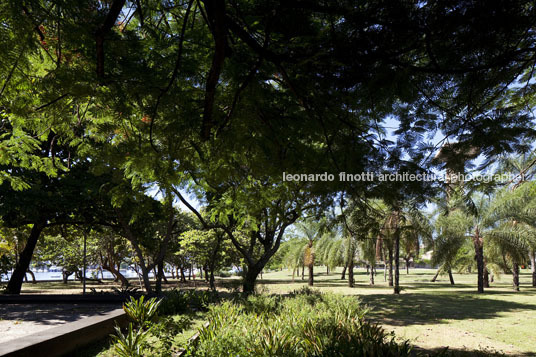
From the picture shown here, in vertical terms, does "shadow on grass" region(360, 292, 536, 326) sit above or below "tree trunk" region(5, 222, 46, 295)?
below

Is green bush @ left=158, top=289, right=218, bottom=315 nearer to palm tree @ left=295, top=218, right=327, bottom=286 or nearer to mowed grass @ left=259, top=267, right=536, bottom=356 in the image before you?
mowed grass @ left=259, top=267, right=536, bottom=356

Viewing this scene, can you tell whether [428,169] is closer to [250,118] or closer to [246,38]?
[250,118]

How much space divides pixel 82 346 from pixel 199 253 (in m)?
23.6

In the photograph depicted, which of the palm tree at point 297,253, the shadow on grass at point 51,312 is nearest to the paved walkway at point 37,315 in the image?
the shadow on grass at point 51,312

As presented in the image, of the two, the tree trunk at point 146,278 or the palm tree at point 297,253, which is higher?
the tree trunk at point 146,278

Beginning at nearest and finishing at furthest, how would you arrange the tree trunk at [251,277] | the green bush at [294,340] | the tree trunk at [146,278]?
the green bush at [294,340] < the tree trunk at [146,278] < the tree trunk at [251,277]

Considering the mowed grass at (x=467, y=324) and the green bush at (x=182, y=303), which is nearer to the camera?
the mowed grass at (x=467, y=324)

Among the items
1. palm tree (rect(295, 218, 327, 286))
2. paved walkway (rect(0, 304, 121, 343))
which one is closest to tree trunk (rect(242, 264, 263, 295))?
paved walkway (rect(0, 304, 121, 343))

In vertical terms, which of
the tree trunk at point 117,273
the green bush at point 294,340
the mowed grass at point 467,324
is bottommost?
the tree trunk at point 117,273

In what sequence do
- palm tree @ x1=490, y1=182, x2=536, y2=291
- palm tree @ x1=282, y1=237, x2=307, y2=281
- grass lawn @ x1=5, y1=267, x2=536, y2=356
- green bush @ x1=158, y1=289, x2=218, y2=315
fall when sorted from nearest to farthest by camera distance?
grass lawn @ x1=5, y1=267, x2=536, y2=356
green bush @ x1=158, y1=289, x2=218, y2=315
palm tree @ x1=490, y1=182, x2=536, y2=291
palm tree @ x1=282, y1=237, x2=307, y2=281

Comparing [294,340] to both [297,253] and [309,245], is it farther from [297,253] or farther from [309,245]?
[297,253]

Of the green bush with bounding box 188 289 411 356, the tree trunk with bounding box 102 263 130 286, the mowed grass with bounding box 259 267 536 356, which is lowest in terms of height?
the tree trunk with bounding box 102 263 130 286

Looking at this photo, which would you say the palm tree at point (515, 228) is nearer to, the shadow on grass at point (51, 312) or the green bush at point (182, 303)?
the green bush at point (182, 303)

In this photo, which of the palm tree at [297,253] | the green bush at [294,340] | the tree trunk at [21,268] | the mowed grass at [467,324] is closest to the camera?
the green bush at [294,340]
